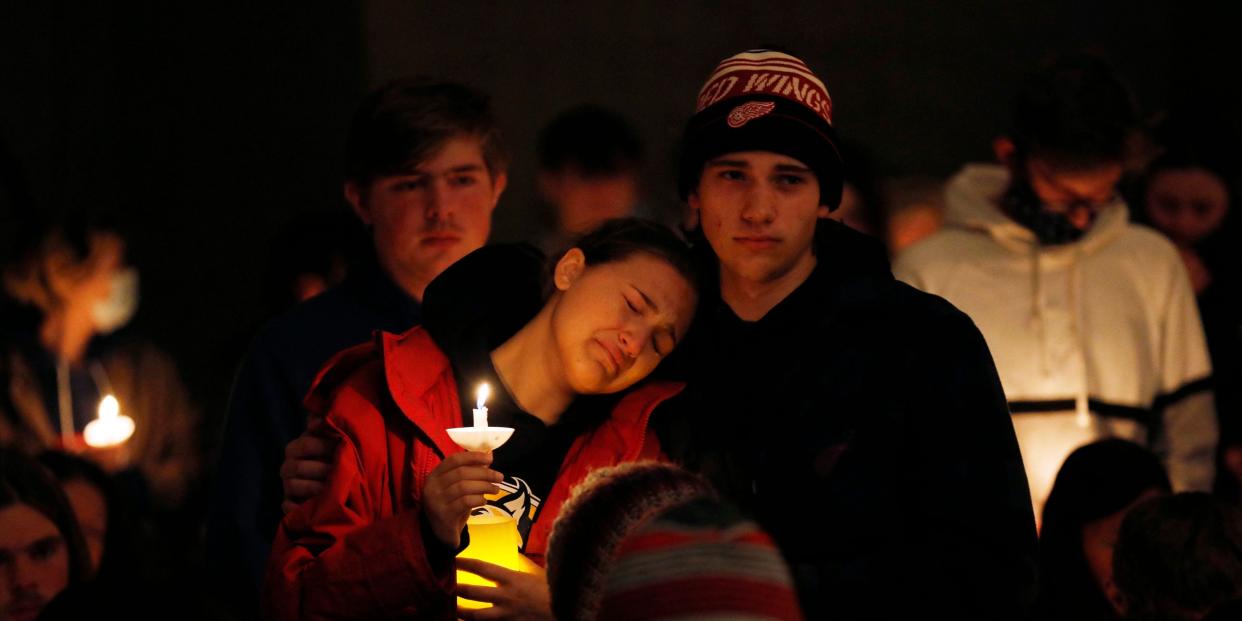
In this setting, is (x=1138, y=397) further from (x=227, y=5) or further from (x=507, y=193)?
(x=227, y=5)

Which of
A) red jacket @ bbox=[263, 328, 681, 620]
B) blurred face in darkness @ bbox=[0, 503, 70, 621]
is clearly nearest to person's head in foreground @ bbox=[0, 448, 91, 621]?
blurred face in darkness @ bbox=[0, 503, 70, 621]

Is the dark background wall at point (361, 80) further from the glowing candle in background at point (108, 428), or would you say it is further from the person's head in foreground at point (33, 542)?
the person's head in foreground at point (33, 542)

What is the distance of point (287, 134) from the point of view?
28.0 feet

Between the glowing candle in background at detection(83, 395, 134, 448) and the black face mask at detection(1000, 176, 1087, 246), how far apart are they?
3.12m

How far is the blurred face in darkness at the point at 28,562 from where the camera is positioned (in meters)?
4.49

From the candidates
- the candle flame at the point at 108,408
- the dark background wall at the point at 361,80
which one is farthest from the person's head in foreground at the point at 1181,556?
the dark background wall at the point at 361,80

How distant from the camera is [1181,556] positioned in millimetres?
4031

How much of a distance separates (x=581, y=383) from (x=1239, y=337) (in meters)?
3.47

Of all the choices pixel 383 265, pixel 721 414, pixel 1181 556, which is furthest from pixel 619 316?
pixel 1181 556

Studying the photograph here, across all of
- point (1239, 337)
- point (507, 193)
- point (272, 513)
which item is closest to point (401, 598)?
point (272, 513)

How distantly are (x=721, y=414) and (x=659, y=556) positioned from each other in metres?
1.20

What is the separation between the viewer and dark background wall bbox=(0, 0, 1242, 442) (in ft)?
26.9

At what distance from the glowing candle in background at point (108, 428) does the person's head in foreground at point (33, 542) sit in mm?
1293

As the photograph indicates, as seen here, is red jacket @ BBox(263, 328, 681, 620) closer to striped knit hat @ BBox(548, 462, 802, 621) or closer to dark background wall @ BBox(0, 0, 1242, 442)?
striped knit hat @ BBox(548, 462, 802, 621)
